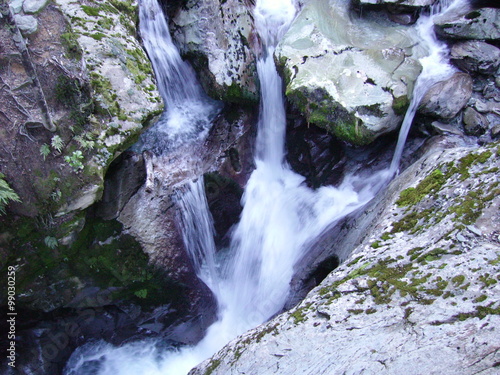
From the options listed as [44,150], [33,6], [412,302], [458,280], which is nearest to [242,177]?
[44,150]

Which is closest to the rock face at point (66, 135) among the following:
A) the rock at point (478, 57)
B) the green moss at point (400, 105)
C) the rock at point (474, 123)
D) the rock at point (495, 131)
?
the green moss at point (400, 105)

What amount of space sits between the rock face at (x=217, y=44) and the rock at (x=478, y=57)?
474 cm

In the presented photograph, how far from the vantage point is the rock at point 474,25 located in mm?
7680

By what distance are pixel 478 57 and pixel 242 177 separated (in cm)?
581

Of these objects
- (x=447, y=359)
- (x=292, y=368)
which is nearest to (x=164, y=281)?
(x=292, y=368)

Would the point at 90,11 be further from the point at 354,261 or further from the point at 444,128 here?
the point at 444,128

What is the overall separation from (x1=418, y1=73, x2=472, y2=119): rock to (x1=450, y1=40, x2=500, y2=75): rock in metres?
0.34

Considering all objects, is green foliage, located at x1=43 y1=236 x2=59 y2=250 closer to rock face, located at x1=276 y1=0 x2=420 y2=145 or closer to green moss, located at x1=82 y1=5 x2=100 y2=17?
green moss, located at x1=82 y1=5 x2=100 y2=17

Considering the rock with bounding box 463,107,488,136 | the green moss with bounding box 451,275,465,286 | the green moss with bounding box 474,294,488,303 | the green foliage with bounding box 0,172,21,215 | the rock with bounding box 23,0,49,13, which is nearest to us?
the green moss with bounding box 474,294,488,303

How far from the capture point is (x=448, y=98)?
7.62m

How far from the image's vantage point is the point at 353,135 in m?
7.53

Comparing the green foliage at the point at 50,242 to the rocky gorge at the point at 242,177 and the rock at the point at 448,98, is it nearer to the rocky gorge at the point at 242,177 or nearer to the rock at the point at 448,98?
the rocky gorge at the point at 242,177

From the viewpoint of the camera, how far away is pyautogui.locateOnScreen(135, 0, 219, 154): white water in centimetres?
798

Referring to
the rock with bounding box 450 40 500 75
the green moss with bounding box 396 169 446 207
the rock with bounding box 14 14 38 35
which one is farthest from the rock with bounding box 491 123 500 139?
the rock with bounding box 14 14 38 35
